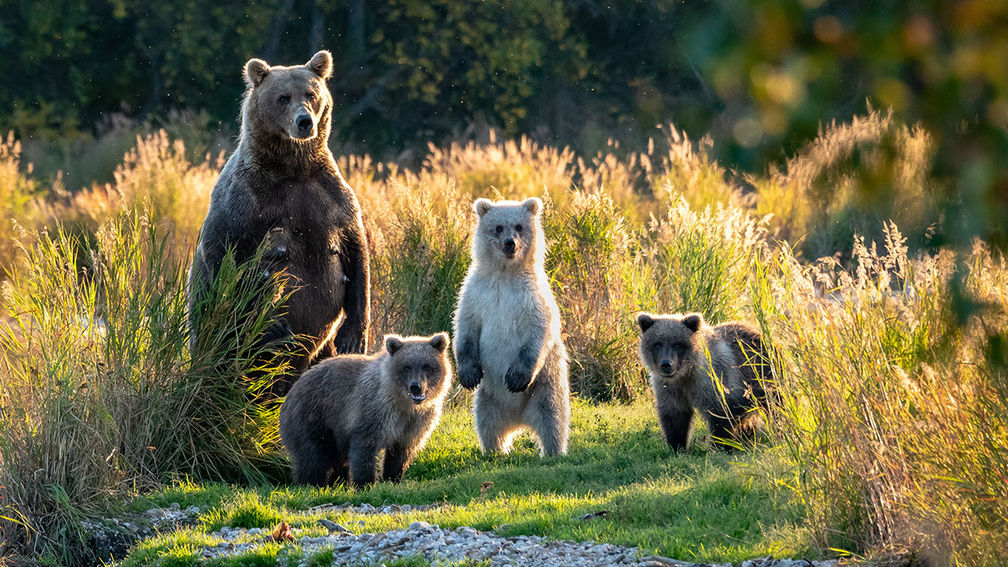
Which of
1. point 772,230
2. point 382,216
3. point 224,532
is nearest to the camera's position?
point 224,532

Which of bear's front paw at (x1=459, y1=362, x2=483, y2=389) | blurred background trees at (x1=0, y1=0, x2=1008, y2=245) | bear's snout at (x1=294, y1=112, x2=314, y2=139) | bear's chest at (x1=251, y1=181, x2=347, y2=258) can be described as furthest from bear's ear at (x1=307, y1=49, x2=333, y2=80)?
blurred background trees at (x1=0, y1=0, x2=1008, y2=245)

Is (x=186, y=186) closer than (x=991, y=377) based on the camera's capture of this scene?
No

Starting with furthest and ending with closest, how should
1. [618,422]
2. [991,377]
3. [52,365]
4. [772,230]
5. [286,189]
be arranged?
[772,230], [618,422], [286,189], [52,365], [991,377]

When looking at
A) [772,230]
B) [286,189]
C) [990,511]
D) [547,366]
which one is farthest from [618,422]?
[772,230]

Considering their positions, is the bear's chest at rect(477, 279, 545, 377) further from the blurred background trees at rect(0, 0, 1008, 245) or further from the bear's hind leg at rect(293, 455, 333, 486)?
the blurred background trees at rect(0, 0, 1008, 245)

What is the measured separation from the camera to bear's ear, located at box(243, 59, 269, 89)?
872 cm

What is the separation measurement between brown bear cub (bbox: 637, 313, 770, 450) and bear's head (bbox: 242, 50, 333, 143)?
9.06 ft

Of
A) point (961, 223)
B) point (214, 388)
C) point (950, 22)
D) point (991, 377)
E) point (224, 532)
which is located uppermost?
point (950, 22)

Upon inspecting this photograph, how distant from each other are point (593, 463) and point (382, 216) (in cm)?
486

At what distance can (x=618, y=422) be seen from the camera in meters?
9.62

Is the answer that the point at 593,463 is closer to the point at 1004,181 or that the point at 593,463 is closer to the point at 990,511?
the point at 990,511

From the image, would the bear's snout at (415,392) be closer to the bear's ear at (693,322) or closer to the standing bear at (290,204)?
the standing bear at (290,204)

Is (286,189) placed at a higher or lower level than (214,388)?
higher

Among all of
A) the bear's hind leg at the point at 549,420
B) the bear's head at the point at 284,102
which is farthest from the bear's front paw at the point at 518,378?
the bear's head at the point at 284,102
